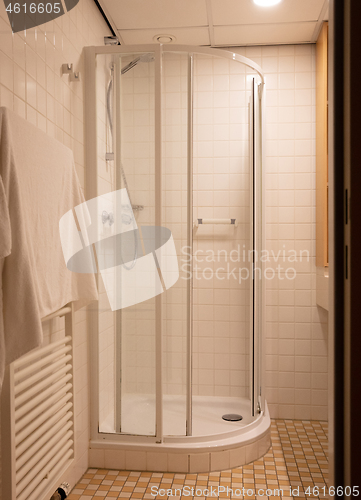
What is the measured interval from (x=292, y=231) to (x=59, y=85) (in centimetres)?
163

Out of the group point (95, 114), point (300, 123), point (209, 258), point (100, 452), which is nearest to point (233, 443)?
point (100, 452)

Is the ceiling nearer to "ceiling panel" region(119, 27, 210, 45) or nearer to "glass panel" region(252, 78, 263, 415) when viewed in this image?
"ceiling panel" region(119, 27, 210, 45)

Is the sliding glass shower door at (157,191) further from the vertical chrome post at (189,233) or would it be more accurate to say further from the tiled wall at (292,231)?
the tiled wall at (292,231)

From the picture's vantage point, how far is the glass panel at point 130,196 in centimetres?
203

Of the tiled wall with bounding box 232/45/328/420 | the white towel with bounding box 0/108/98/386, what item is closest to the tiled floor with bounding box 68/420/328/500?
the tiled wall with bounding box 232/45/328/420

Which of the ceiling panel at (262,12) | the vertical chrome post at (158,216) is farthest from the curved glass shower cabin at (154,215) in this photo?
the ceiling panel at (262,12)

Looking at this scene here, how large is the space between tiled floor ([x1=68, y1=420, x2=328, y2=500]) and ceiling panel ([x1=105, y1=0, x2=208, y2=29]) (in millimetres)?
2315

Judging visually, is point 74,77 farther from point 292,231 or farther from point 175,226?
point 292,231

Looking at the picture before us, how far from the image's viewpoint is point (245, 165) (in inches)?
89.3

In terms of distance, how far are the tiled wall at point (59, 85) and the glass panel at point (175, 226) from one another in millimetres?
389

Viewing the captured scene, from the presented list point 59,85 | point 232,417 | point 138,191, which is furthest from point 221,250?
point 59,85

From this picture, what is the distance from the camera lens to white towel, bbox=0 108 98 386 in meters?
1.09

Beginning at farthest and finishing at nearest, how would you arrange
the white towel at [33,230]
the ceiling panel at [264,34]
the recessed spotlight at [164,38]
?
the recessed spotlight at [164,38] → the ceiling panel at [264,34] → the white towel at [33,230]

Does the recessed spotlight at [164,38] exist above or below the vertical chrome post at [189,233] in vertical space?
above
